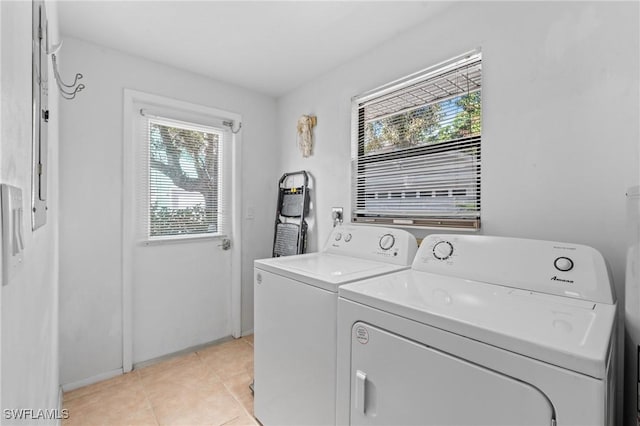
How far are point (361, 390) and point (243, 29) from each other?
219cm

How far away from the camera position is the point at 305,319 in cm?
142

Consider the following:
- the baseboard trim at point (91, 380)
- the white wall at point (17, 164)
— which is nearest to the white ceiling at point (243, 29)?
the white wall at point (17, 164)

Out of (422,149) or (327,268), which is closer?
(327,268)

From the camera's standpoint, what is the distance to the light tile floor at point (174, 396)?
1.86 metres

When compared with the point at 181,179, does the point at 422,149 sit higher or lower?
higher


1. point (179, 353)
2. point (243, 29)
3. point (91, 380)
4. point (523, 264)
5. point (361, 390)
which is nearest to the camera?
point (361, 390)

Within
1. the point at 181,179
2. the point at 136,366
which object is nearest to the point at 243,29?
the point at 181,179

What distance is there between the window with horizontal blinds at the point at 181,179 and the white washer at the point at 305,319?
1.25 meters

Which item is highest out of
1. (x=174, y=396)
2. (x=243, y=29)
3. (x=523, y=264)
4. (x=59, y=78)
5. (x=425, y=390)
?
(x=243, y=29)

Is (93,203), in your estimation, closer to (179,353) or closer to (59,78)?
(59,78)

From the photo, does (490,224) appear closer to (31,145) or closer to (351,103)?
(351,103)

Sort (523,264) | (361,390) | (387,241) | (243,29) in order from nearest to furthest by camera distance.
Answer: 1. (361,390)
2. (523,264)
3. (387,241)
4. (243,29)

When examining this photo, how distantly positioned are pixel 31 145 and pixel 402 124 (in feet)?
6.13

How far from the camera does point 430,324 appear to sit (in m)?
0.94
